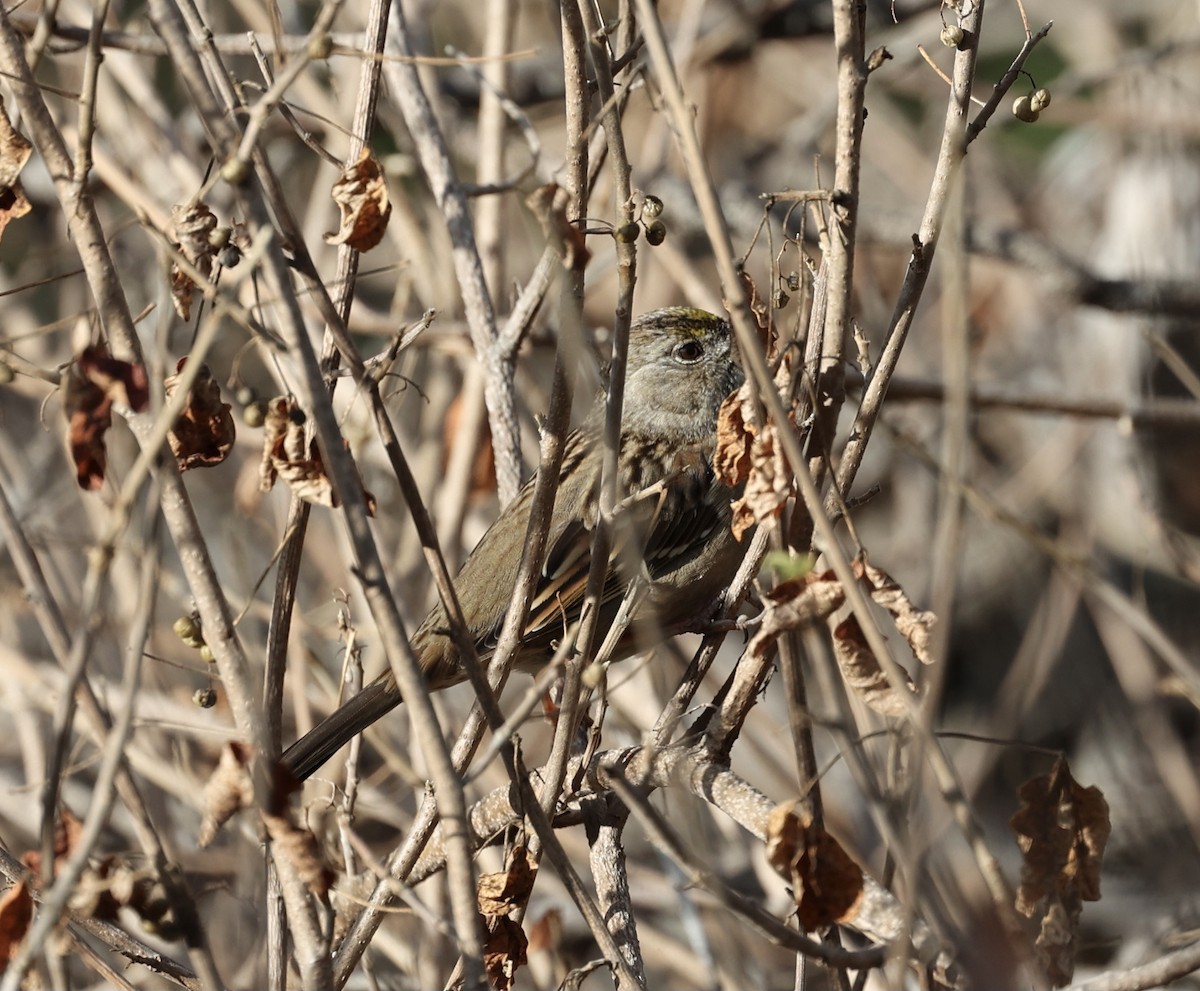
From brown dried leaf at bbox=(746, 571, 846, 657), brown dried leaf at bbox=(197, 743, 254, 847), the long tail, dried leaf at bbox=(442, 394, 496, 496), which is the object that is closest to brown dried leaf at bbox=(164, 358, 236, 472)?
brown dried leaf at bbox=(197, 743, 254, 847)

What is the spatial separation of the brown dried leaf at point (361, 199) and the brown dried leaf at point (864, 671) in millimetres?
915

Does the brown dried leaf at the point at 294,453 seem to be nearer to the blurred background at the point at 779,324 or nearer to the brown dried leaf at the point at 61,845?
the blurred background at the point at 779,324

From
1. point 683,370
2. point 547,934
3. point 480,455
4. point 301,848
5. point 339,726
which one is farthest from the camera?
point 480,455

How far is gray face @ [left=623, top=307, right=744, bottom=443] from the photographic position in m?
3.93

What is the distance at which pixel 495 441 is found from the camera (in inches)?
125

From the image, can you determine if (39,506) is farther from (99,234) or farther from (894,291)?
(894,291)

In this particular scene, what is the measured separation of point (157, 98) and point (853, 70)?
2818 millimetres

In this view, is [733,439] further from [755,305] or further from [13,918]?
[13,918]

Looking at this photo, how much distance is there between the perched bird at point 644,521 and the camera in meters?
3.47

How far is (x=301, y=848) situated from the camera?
1.73 metres

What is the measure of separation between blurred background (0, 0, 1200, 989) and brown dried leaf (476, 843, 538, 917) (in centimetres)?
37

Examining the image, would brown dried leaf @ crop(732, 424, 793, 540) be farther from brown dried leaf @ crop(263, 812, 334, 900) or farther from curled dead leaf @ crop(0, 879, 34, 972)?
curled dead leaf @ crop(0, 879, 34, 972)

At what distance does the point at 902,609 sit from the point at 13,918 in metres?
1.31

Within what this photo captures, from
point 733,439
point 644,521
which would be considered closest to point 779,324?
point 733,439
